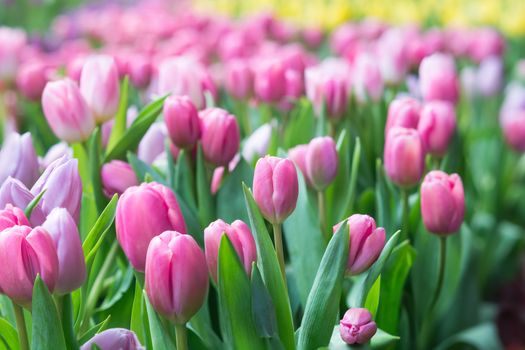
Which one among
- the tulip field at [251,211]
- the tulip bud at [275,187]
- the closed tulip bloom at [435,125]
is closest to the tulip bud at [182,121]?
the tulip field at [251,211]

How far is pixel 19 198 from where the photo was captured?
0.81 metres

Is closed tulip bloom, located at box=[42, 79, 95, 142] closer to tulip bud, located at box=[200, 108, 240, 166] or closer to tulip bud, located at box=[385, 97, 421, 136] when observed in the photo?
tulip bud, located at box=[200, 108, 240, 166]

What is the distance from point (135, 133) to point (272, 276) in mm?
418

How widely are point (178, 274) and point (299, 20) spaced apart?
10.5 feet

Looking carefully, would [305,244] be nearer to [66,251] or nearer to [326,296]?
[326,296]

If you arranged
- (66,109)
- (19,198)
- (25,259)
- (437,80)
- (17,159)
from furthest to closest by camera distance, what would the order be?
(437,80) → (66,109) → (17,159) → (19,198) → (25,259)

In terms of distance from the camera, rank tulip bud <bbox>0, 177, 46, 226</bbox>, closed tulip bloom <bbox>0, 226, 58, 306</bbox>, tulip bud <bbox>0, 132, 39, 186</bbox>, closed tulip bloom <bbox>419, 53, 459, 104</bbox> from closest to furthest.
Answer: closed tulip bloom <bbox>0, 226, 58, 306</bbox>, tulip bud <bbox>0, 177, 46, 226</bbox>, tulip bud <bbox>0, 132, 39, 186</bbox>, closed tulip bloom <bbox>419, 53, 459, 104</bbox>

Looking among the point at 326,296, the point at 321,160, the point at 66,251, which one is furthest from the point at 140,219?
the point at 321,160

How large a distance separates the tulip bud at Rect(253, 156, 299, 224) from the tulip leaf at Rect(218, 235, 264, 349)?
0.10 metres

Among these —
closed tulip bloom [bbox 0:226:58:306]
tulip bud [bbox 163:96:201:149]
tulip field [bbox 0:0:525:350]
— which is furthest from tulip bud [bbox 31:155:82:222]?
tulip bud [bbox 163:96:201:149]

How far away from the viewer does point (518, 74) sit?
8.81ft

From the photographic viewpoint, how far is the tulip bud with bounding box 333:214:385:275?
0.80m

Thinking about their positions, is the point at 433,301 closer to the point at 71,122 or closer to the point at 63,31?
the point at 71,122

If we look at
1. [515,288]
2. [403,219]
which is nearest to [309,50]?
[515,288]
